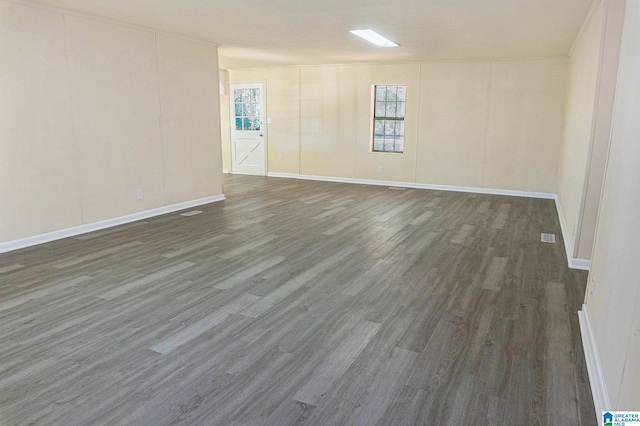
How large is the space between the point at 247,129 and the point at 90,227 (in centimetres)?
567

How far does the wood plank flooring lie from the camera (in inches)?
80.3

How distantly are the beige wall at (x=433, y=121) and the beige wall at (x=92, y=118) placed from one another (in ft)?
10.2

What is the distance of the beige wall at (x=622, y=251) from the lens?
1.61 metres

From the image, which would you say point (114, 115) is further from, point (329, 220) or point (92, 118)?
point (329, 220)

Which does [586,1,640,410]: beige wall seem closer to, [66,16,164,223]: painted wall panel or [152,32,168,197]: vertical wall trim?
[66,16,164,223]: painted wall panel

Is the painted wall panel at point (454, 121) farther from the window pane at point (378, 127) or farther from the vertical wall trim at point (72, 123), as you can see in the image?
the vertical wall trim at point (72, 123)

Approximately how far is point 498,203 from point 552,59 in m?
2.69

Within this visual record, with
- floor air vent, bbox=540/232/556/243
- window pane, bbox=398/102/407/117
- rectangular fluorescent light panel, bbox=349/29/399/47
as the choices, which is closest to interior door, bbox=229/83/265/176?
window pane, bbox=398/102/407/117

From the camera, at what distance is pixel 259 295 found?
3334 mm

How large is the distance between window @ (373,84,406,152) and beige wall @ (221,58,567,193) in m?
0.16

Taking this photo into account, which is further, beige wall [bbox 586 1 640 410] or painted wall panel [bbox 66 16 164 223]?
painted wall panel [bbox 66 16 164 223]

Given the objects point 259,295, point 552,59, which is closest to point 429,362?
point 259,295

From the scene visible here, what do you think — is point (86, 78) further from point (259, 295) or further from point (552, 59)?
point (552, 59)
